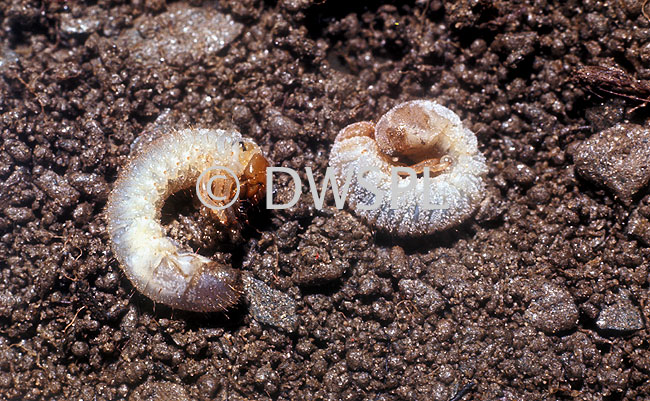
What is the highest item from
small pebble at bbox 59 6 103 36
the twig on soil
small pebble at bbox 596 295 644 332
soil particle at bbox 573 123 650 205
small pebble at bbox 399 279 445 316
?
the twig on soil

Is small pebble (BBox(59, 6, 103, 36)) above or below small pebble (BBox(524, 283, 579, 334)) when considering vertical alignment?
above

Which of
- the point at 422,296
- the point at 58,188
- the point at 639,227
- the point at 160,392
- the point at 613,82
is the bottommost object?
the point at 160,392

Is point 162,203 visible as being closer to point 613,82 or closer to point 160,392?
point 160,392

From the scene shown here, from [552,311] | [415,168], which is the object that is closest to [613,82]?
[415,168]

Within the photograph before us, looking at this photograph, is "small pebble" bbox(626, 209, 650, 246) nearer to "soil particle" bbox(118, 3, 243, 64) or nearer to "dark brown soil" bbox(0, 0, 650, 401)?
"dark brown soil" bbox(0, 0, 650, 401)

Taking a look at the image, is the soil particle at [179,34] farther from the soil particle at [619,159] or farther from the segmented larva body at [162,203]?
the soil particle at [619,159]

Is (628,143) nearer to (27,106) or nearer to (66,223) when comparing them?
(66,223)

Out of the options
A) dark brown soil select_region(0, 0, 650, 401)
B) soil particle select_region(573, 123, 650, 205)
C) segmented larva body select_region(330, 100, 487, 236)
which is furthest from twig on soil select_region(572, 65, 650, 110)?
segmented larva body select_region(330, 100, 487, 236)

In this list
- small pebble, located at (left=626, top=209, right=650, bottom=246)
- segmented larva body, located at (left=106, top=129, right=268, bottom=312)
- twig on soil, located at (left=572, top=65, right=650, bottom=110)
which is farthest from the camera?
twig on soil, located at (left=572, top=65, right=650, bottom=110)
